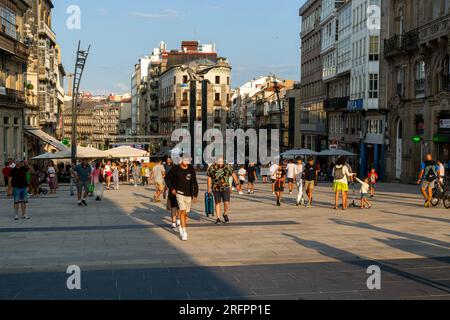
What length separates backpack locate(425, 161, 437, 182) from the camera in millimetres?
20750

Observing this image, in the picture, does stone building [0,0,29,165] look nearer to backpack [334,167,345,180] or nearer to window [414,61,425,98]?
window [414,61,425,98]

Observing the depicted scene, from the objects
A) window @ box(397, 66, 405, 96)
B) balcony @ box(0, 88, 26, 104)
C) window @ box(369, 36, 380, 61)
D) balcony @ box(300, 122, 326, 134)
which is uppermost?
window @ box(369, 36, 380, 61)

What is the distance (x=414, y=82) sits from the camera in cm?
4072

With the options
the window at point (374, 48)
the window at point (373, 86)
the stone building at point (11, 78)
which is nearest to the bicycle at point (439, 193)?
the window at point (373, 86)

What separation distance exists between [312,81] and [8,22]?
39341 millimetres

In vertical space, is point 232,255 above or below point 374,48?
below

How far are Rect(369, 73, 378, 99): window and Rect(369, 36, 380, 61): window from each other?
132cm

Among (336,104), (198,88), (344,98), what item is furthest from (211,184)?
(198,88)

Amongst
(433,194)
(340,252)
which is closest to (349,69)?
(433,194)

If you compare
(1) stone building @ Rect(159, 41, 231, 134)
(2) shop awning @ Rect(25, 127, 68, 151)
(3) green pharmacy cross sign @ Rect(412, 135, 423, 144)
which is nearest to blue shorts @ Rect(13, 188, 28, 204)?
(3) green pharmacy cross sign @ Rect(412, 135, 423, 144)

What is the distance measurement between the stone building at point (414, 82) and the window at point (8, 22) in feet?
82.0

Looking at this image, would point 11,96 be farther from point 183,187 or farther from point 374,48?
point 183,187
